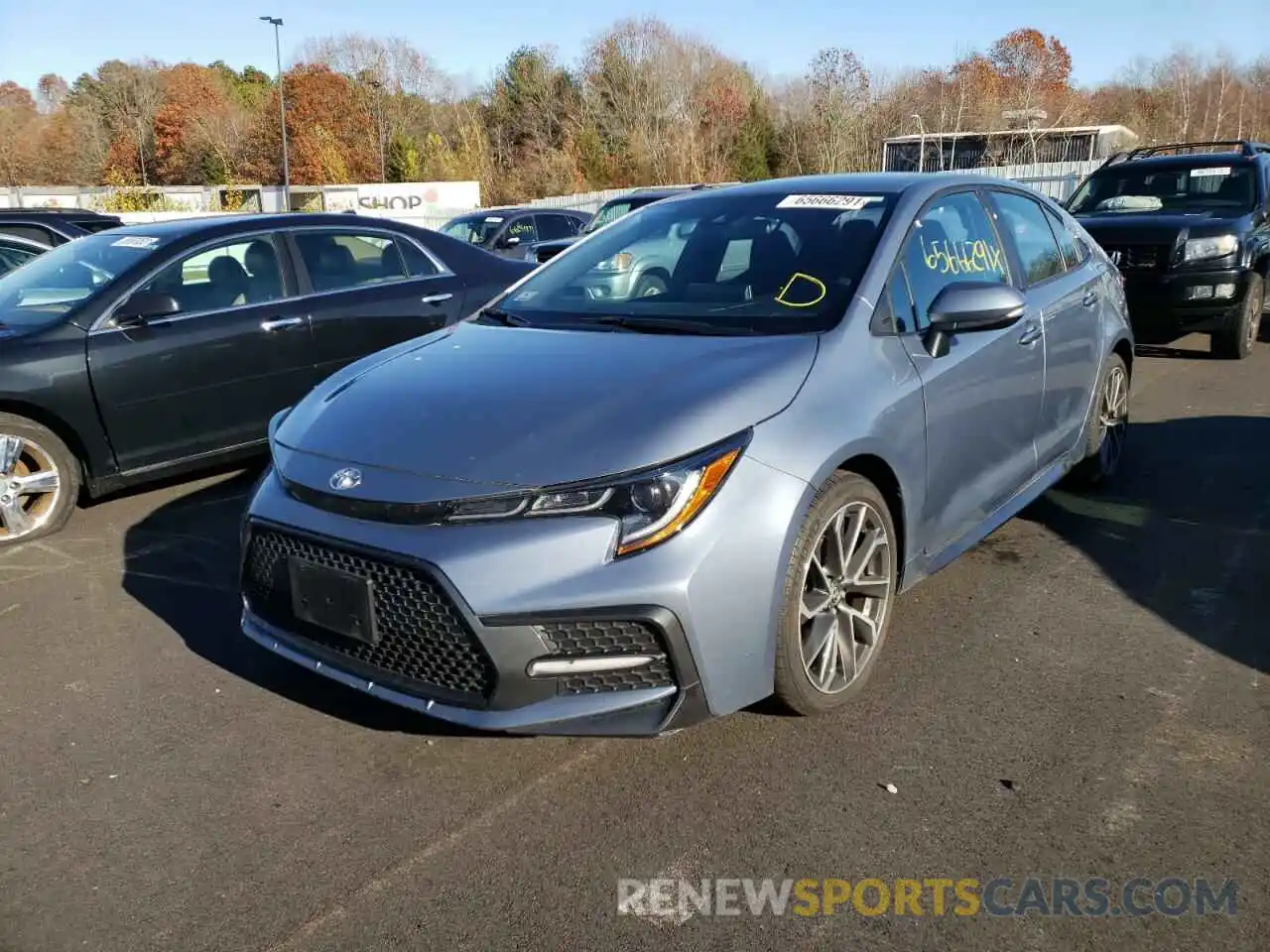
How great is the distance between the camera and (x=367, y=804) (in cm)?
292

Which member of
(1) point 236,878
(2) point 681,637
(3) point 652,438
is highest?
(3) point 652,438

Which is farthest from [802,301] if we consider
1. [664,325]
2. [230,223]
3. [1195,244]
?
[1195,244]

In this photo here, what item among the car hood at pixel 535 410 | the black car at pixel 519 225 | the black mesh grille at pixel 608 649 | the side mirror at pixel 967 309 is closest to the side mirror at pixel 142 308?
the car hood at pixel 535 410

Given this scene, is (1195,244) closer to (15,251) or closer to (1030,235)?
(1030,235)

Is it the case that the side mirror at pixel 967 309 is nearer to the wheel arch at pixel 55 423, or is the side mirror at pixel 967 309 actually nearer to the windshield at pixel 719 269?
the windshield at pixel 719 269

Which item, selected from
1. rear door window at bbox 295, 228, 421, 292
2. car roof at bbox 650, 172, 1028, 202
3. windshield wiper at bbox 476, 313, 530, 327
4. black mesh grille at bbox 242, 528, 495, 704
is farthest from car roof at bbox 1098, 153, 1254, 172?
black mesh grille at bbox 242, 528, 495, 704

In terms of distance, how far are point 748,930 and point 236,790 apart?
1509mm

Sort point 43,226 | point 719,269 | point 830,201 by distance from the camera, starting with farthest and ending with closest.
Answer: point 43,226 → point 830,201 → point 719,269

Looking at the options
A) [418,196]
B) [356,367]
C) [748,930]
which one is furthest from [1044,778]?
[418,196]

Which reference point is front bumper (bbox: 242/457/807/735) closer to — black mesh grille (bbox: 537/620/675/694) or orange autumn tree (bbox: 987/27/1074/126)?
black mesh grille (bbox: 537/620/675/694)

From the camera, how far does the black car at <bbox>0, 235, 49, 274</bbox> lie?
8.51m

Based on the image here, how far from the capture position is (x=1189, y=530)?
496cm

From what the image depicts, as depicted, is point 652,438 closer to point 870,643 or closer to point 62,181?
point 870,643

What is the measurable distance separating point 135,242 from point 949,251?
439 cm
